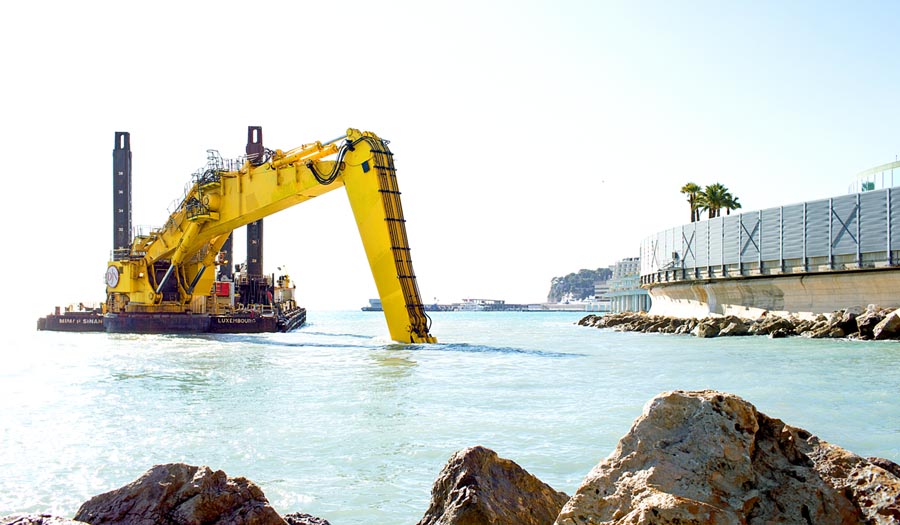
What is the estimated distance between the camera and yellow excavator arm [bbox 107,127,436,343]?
2733 centimetres

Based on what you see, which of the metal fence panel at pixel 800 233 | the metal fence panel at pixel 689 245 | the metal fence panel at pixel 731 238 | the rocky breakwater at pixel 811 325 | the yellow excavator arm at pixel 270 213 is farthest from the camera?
the metal fence panel at pixel 689 245

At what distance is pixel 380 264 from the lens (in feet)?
90.1

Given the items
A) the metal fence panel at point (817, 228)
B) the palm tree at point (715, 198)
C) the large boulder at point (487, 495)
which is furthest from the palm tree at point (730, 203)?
the large boulder at point (487, 495)

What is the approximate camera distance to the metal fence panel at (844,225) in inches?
1245

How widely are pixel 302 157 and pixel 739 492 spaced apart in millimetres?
29335

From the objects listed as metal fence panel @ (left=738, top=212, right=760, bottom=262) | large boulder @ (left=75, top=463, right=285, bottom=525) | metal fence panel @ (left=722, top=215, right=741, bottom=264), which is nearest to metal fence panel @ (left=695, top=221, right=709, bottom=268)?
metal fence panel @ (left=722, top=215, right=741, bottom=264)

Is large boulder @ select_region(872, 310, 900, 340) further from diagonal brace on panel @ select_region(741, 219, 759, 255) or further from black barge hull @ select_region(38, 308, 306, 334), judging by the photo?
black barge hull @ select_region(38, 308, 306, 334)

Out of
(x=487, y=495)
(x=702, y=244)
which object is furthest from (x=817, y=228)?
(x=487, y=495)

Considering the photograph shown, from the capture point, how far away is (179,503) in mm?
3857

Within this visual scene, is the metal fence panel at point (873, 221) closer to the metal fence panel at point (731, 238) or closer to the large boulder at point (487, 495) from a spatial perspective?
the metal fence panel at point (731, 238)

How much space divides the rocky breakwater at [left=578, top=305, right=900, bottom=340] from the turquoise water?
472cm

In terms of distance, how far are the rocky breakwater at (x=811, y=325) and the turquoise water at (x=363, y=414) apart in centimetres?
472

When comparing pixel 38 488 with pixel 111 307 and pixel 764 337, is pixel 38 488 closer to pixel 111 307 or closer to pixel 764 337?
pixel 764 337

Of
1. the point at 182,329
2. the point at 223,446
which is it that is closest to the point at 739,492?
the point at 223,446
